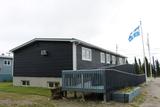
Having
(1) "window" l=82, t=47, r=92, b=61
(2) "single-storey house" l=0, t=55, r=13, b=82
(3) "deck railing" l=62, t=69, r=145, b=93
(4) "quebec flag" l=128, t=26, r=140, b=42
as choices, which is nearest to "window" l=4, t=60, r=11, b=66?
(2) "single-storey house" l=0, t=55, r=13, b=82

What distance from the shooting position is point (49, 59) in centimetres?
1750

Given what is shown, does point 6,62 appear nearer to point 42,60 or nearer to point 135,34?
point 42,60

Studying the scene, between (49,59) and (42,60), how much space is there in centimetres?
84

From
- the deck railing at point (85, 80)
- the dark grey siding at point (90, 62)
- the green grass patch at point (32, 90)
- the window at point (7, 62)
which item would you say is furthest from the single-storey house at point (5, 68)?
the deck railing at point (85, 80)

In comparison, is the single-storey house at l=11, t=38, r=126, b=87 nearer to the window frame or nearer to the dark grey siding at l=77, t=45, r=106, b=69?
the dark grey siding at l=77, t=45, r=106, b=69

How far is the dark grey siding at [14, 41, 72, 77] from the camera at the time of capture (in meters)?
16.6

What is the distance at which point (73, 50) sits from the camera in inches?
642

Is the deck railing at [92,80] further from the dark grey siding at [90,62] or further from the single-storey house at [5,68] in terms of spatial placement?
the single-storey house at [5,68]

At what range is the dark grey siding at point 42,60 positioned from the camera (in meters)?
16.6

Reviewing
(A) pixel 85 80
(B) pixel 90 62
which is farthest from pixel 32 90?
(B) pixel 90 62

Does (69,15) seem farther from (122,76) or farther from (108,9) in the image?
(122,76)

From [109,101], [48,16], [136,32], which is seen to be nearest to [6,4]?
[48,16]

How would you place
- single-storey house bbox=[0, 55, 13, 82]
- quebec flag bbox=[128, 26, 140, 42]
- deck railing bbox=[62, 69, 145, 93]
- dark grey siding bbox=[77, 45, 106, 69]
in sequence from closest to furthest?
1. deck railing bbox=[62, 69, 145, 93]
2. dark grey siding bbox=[77, 45, 106, 69]
3. quebec flag bbox=[128, 26, 140, 42]
4. single-storey house bbox=[0, 55, 13, 82]

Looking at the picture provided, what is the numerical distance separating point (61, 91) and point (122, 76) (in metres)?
4.24
